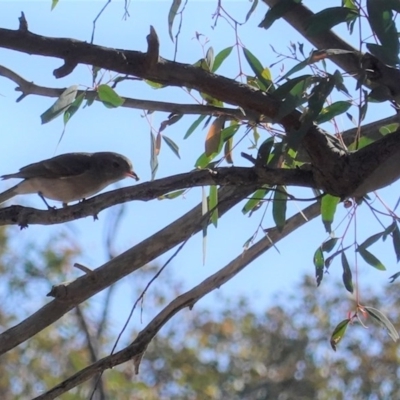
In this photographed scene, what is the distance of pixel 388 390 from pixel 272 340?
4.49 ft

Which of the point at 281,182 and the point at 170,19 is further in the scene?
the point at 170,19

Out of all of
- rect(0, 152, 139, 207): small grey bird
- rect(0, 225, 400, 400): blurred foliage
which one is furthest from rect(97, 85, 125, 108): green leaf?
rect(0, 225, 400, 400): blurred foliage

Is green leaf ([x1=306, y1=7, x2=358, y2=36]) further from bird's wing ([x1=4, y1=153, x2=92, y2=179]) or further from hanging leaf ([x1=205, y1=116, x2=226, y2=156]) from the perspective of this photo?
bird's wing ([x1=4, y1=153, x2=92, y2=179])

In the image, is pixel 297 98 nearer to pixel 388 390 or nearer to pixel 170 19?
pixel 170 19

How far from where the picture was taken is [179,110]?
172 centimetres

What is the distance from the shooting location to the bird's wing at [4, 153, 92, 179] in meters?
2.99

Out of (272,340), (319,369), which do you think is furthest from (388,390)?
(272,340)

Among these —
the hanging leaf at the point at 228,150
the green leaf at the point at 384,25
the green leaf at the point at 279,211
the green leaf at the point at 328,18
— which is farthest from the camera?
the hanging leaf at the point at 228,150

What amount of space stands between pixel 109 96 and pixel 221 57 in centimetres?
31

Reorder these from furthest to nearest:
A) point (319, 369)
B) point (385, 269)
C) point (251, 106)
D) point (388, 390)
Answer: point (319, 369) < point (388, 390) < point (385, 269) < point (251, 106)

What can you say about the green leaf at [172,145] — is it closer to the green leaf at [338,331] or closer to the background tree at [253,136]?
the background tree at [253,136]

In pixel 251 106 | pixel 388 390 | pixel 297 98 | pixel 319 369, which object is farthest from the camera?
pixel 319 369

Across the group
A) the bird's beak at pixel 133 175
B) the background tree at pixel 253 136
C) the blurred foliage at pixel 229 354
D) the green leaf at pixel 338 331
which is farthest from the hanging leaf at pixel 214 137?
the blurred foliage at pixel 229 354

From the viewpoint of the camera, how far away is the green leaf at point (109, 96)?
5.58ft
